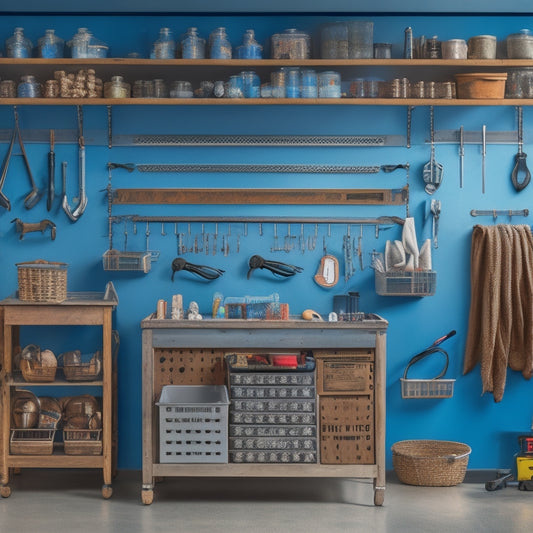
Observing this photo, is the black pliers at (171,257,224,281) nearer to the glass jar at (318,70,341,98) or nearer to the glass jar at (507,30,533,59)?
the glass jar at (318,70,341,98)

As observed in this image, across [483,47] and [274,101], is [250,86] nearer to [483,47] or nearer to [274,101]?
[274,101]

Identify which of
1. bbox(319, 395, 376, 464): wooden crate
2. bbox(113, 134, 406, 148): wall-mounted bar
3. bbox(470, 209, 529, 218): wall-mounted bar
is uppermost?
bbox(113, 134, 406, 148): wall-mounted bar

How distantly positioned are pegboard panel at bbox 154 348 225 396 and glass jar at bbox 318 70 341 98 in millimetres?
1600

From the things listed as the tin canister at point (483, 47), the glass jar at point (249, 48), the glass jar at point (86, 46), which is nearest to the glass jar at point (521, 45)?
the tin canister at point (483, 47)

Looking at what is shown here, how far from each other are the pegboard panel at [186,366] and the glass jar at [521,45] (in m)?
2.45

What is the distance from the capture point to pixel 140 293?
5.23 m

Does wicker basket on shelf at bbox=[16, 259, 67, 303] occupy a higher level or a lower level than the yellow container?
higher

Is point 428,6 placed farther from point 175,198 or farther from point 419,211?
point 175,198

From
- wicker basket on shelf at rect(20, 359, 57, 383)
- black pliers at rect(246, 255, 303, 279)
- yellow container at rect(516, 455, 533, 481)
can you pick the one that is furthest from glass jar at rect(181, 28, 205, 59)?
yellow container at rect(516, 455, 533, 481)

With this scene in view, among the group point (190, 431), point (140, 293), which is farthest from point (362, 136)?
point (190, 431)

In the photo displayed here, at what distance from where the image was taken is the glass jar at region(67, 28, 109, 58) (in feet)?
16.1

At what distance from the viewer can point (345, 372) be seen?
4.70m

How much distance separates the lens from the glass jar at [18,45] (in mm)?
4922

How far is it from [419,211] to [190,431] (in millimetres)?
1935
